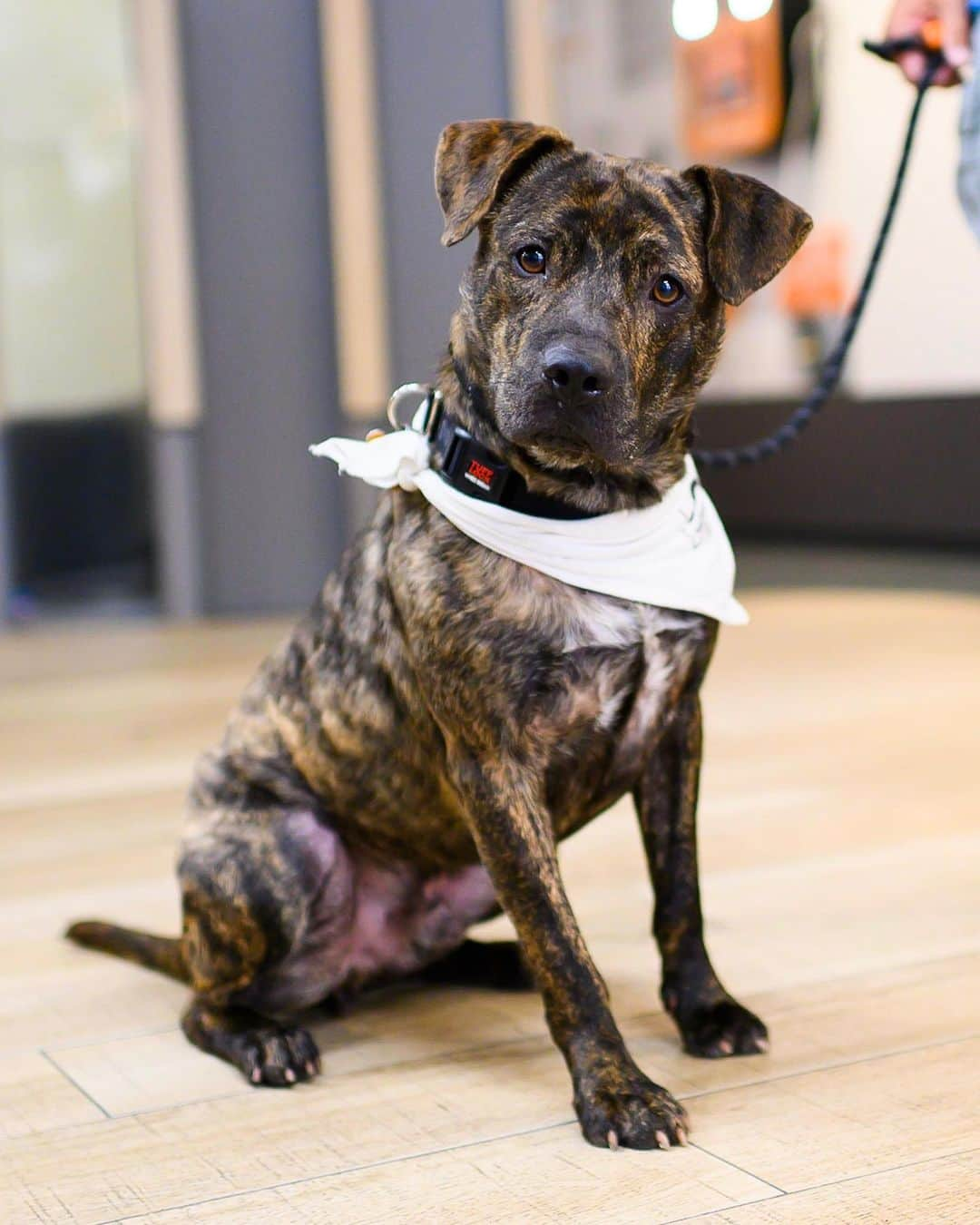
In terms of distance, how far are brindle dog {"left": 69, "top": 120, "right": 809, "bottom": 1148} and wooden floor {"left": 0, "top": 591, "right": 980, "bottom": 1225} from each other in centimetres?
8

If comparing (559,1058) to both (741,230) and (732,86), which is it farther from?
(732,86)

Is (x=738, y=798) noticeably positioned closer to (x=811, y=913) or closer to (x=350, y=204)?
(x=811, y=913)

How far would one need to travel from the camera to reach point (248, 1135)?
5.67 ft

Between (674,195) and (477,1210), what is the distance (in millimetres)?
1048

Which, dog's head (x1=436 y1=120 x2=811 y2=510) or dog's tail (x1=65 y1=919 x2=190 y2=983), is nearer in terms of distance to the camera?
dog's head (x1=436 y1=120 x2=811 y2=510)

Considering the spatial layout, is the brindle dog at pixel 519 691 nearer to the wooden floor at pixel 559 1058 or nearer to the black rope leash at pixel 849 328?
the wooden floor at pixel 559 1058

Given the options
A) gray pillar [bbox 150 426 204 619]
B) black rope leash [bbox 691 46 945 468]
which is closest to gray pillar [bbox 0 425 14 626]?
gray pillar [bbox 150 426 204 619]

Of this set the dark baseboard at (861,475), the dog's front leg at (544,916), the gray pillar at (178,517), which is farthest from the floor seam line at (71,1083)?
the dark baseboard at (861,475)

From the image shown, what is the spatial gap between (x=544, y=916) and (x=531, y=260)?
0.69 meters

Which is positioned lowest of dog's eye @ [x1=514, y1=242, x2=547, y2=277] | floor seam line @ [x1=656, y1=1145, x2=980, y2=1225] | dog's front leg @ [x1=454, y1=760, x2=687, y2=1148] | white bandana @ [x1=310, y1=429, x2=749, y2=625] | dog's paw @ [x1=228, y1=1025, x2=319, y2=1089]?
dog's paw @ [x1=228, y1=1025, x2=319, y2=1089]

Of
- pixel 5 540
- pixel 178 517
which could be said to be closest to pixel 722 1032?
pixel 178 517

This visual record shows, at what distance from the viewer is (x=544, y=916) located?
1738 mm

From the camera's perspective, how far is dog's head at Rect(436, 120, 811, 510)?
1.68 metres

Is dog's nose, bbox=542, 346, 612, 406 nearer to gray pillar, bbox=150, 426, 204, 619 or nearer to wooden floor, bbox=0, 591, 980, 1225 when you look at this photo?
wooden floor, bbox=0, 591, 980, 1225
